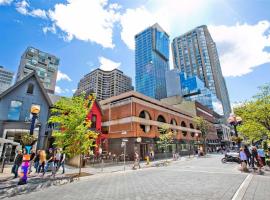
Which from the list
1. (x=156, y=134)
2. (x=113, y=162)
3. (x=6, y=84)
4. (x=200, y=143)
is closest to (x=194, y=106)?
(x=200, y=143)

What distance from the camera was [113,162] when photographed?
2361 cm

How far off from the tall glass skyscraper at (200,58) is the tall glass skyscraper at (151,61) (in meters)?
15.4

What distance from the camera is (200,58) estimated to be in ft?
456

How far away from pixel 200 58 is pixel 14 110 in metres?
141

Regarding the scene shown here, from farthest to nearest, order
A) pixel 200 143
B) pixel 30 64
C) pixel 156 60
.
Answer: pixel 156 60
pixel 30 64
pixel 200 143

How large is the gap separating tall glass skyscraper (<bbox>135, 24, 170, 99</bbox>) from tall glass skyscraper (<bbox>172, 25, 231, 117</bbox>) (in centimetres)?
1543

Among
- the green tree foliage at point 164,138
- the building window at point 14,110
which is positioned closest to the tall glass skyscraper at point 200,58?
the green tree foliage at point 164,138

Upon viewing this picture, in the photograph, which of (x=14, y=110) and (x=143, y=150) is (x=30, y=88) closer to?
(x=14, y=110)

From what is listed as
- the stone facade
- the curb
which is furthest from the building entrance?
the curb

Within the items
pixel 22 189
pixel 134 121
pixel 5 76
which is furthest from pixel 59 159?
pixel 5 76

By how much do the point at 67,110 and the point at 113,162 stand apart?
38.6ft

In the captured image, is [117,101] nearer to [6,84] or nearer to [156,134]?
[156,134]

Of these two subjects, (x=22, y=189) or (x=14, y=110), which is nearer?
(x=22, y=189)

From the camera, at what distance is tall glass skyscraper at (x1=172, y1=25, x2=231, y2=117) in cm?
13300
